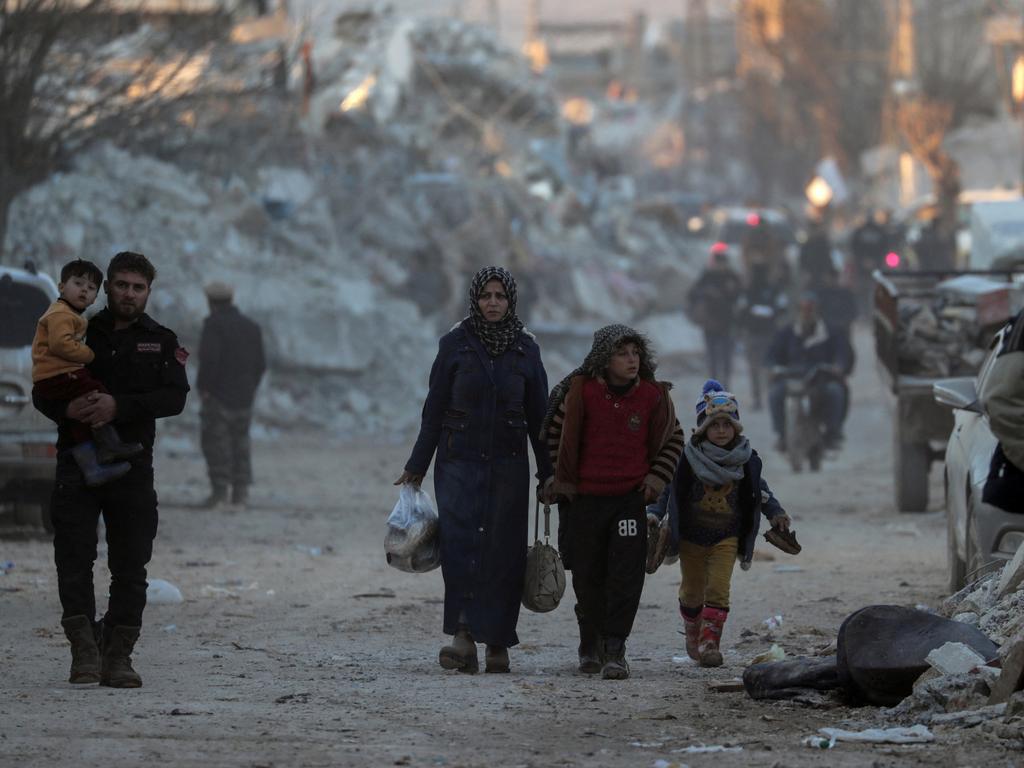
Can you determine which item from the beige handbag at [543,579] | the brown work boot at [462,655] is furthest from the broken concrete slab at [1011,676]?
the brown work boot at [462,655]

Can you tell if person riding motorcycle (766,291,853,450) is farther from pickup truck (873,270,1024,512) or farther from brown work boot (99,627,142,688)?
brown work boot (99,627,142,688)

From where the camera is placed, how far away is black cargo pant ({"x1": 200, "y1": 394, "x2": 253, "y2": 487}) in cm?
1692

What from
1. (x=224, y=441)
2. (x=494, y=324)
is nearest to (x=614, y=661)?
(x=494, y=324)

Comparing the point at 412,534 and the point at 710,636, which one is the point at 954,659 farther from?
the point at 412,534

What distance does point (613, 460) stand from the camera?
8617 mm

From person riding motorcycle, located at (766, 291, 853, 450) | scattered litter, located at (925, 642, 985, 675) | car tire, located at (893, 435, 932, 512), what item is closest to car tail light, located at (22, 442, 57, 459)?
car tire, located at (893, 435, 932, 512)

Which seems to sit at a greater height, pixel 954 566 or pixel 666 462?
pixel 666 462

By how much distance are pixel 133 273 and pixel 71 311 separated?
0.90 feet

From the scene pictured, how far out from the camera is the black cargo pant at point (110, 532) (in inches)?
319

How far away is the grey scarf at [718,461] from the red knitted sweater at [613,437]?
44cm

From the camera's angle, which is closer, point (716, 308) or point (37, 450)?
point (37, 450)

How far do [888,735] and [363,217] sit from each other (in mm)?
26210

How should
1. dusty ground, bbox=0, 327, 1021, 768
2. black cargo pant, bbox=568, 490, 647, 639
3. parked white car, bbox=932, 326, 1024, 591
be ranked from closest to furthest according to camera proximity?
dusty ground, bbox=0, 327, 1021, 768 → black cargo pant, bbox=568, 490, 647, 639 → parked white car, bbox=932, 326, 1024, 591

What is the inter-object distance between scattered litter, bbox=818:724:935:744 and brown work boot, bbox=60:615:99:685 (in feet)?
9.54
